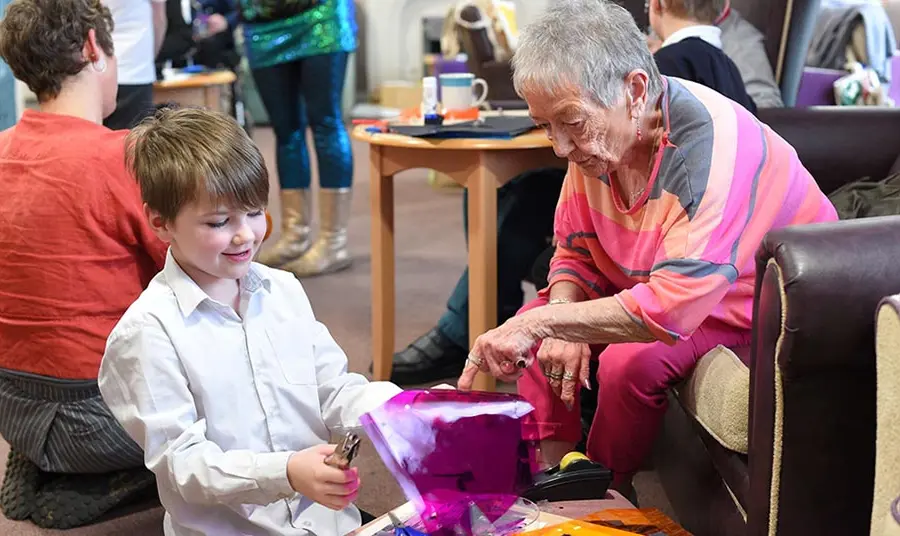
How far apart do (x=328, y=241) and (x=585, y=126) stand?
87.6 inches

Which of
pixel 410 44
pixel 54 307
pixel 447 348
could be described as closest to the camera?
pixel 54 307

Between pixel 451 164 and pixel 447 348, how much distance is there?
0.55 meters

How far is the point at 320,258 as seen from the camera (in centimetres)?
365

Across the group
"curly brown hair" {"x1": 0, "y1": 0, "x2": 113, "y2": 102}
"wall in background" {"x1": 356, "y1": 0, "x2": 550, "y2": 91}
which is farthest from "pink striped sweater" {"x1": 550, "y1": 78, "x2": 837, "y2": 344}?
"wall in background" {"x1": 356, "y1": 0, "x2": 550, "y2": 91}

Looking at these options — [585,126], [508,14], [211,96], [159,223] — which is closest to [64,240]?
[159,223]

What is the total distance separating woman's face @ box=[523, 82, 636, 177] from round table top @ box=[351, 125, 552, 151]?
61cm

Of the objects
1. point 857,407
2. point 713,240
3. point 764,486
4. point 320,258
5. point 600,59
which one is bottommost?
point 320,258

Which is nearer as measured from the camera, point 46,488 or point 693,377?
point 693,377

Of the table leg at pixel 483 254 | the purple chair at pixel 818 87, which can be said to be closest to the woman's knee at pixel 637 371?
the table leg at pixel 483 254

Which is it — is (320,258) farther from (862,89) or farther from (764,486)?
(764,486)

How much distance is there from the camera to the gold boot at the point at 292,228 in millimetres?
3637

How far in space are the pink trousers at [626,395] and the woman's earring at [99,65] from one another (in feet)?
3.05

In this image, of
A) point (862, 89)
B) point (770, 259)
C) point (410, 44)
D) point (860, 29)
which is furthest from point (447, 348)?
point (410, 44)

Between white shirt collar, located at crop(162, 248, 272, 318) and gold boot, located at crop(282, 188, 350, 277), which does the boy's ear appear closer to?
white shirt collar, located at crop(162, 248, 272, 318)
